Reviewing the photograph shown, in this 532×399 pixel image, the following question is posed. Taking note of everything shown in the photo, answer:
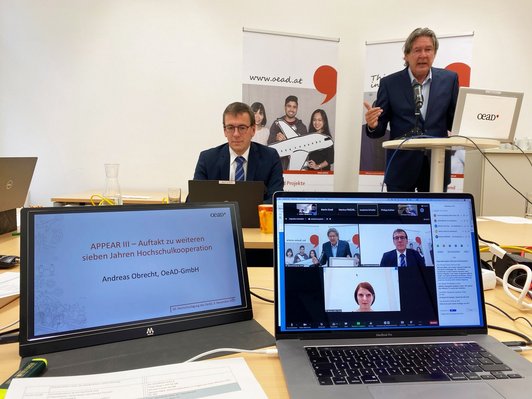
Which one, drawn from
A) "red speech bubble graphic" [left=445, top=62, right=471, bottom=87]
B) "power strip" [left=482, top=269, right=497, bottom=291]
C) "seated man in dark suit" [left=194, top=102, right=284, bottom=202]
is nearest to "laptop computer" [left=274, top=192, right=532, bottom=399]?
"power strip" [left=482, top=269, right=497, bottom=291]

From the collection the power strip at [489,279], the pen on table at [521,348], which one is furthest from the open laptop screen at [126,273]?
the power strip at [489,279]

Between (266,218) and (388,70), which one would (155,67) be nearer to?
(388,70)

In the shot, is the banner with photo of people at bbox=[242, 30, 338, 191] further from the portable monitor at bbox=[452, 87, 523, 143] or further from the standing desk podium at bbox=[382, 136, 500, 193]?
the portable monitor at bbox=[452, 87, 523, 143]

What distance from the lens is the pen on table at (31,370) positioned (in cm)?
56

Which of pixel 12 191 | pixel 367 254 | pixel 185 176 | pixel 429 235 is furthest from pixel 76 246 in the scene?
pixel 185 176

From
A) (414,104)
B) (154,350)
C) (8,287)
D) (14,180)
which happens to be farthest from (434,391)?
(414,104)

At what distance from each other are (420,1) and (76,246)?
4293 mm

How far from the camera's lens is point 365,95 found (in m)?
3.72

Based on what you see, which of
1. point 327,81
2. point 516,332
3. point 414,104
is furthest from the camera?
point 327,81

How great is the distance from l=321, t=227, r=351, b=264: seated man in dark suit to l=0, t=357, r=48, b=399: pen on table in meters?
0.52

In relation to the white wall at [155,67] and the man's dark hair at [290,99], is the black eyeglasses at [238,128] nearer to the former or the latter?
the man's dark hair at [290,99]

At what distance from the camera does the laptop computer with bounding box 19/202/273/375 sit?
0.67m

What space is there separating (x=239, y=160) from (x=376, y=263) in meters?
1.83

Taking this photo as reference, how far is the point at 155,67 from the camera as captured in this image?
3666 millimetres
